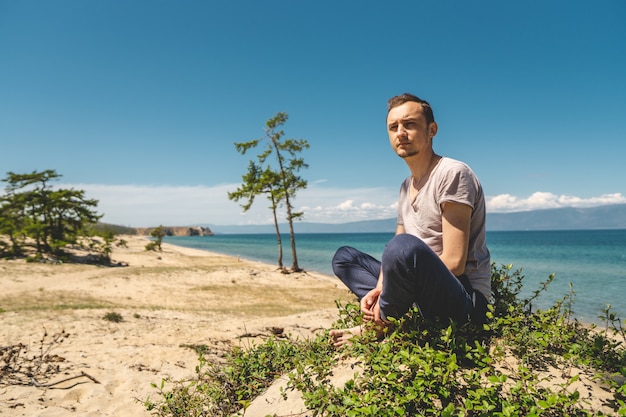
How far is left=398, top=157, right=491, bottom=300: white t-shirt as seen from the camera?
250 centimetres

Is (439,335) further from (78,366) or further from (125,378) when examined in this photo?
(78,366)

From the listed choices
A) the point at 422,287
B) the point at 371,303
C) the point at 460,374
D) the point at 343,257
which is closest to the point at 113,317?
the point at 343,257

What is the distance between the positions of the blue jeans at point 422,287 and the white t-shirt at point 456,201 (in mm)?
154

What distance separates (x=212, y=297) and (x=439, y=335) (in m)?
12.0

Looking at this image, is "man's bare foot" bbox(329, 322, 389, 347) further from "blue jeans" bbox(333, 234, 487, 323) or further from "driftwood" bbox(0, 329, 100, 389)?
"driftwood" bbox(0, 329, 100, 389)

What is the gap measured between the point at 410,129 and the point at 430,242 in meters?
0.99

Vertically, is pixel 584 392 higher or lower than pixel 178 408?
higher

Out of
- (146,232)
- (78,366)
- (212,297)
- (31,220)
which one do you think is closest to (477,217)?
(78,366)

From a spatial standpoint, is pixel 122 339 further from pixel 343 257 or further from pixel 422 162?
pixel 422 162

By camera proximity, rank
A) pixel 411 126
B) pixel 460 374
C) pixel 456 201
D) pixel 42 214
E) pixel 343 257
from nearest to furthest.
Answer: pixel 460 374, pixel 456 201, pixel 411 126, pixel 343 257, pixel 42 214

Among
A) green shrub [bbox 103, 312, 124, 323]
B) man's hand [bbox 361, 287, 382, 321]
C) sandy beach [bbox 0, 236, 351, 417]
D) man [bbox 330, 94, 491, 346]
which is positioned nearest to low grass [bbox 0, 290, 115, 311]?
sandy beach [bbox 0, 236, 351, 417]

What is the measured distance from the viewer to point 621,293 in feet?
55.8

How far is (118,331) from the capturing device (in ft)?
21.5

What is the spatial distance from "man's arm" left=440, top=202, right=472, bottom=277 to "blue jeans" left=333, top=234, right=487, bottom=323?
117 mm
